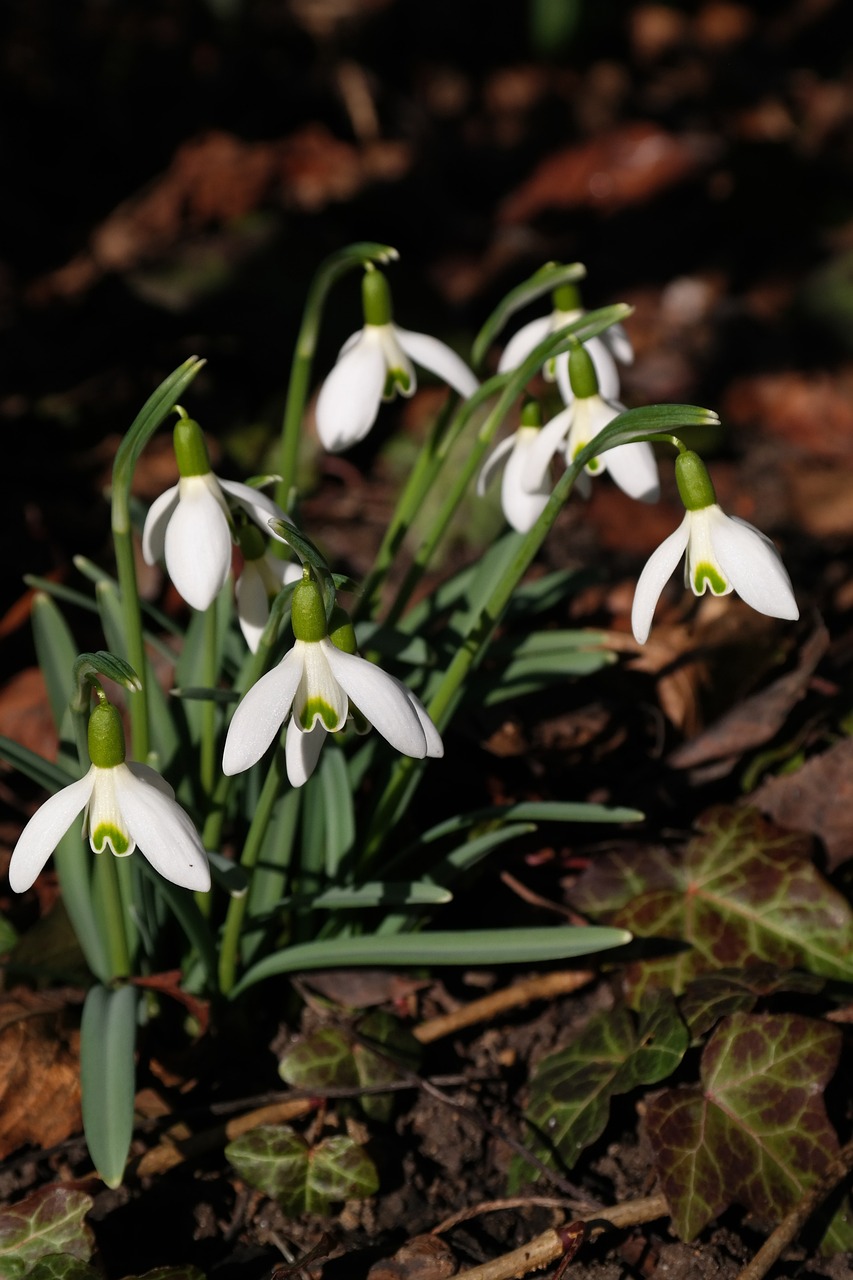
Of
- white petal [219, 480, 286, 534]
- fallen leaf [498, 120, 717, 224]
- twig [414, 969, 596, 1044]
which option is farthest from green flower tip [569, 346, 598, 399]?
fallen leaf [498, 120, 717, 224]

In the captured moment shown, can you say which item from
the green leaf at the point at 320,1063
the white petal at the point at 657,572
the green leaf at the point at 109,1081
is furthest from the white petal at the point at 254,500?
the green leaf at the point at 320,1063

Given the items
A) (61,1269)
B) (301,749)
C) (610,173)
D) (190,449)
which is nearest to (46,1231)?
(61,1269)

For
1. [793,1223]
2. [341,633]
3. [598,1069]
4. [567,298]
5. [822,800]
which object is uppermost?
[567,298]

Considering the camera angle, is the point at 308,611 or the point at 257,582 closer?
the point at 308,611

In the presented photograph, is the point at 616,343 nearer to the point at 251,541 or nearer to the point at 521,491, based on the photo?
the point at 521,491

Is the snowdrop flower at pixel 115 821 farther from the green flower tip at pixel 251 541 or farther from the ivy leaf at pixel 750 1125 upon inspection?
the ivy leaf at pixel 750 1125

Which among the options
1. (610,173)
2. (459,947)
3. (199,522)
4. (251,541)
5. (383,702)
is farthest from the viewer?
(610,173)
